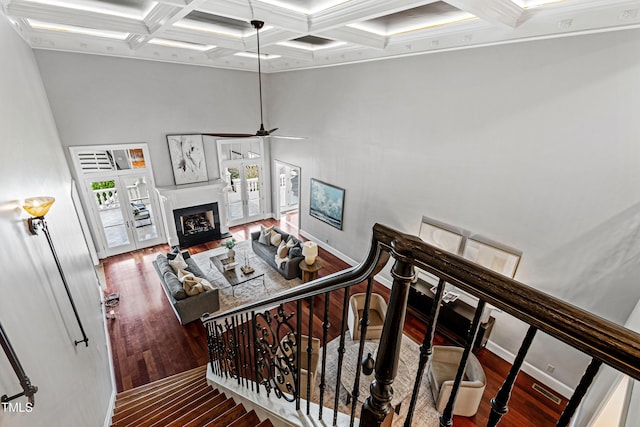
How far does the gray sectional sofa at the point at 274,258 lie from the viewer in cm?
639

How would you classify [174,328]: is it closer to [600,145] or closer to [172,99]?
[172,99]

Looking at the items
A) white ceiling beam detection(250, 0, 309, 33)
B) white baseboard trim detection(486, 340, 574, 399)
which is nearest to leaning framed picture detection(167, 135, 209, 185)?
white ceiling beam detection(250, 0, 309, 33)

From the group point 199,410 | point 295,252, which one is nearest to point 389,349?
point 199,410

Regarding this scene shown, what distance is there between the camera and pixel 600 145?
10.8ft

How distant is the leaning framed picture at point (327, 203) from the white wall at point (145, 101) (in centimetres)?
284

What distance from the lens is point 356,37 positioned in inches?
174

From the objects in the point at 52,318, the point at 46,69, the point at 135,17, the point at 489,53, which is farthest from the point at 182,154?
the point at 489,53

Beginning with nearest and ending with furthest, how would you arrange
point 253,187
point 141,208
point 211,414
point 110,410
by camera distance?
point 211,414, point 110,410, point 141,208, point 253,187

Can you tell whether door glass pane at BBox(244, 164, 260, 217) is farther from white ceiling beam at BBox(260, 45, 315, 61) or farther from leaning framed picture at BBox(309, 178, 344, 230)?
white ceiling beam at BBox(260, 45, 315, 61)

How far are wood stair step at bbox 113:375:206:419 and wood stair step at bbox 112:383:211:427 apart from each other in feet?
0.36

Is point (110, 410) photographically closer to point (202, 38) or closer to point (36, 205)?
point (36, 205)

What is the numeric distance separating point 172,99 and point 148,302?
472 centimetres

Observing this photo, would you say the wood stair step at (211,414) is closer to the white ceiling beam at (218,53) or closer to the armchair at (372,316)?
the armchair at (372,316)

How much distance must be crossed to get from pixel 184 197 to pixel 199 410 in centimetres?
590
